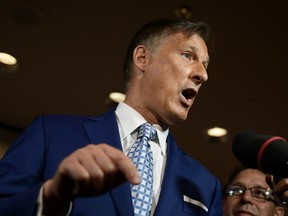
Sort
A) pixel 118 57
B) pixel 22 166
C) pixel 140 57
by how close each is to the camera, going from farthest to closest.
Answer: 1. pixel 118 57
2. pixel 140 57
3. pixel 22 166

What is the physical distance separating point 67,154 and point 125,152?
0.57 ft

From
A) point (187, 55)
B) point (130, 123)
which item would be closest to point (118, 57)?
point (187, 55)

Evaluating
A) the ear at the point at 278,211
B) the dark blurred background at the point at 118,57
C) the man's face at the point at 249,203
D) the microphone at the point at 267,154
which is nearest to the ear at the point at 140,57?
the microphone at the point at 267,154

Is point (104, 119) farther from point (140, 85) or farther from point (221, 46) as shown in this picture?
point (221, 46)

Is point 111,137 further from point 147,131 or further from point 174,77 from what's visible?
point 174,77

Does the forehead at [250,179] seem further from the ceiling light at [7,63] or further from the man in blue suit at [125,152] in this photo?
the ceiling light at [7,63]

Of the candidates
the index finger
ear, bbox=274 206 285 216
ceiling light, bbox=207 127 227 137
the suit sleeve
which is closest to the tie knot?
the suit sleeve

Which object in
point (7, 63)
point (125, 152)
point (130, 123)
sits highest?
point (7, 63)

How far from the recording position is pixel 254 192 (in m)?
2.24

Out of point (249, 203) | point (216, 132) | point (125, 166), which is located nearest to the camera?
point (125, 166)

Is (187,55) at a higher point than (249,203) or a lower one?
higher

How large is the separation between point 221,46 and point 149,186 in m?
2.06

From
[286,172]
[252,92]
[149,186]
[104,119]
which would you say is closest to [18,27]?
[252,92]

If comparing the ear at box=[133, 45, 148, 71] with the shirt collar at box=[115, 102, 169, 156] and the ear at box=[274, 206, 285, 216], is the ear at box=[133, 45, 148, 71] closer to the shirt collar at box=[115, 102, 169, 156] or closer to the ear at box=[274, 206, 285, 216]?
the shirt collar at box=[115, 102, 169, 156]
